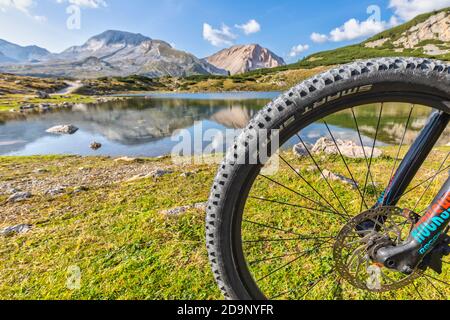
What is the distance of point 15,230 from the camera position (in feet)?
14.7

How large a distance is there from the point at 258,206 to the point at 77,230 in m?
3.33

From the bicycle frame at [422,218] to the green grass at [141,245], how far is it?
1.07 meters

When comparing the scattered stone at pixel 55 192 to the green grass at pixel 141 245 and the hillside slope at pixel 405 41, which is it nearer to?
the green grass at pixel 141 245

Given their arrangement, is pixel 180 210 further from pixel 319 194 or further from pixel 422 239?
pixel 422 239

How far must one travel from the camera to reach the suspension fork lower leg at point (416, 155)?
1.83 metres

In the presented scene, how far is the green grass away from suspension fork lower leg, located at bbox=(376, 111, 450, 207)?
1.30 metres

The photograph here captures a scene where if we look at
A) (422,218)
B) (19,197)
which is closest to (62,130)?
(19,197)

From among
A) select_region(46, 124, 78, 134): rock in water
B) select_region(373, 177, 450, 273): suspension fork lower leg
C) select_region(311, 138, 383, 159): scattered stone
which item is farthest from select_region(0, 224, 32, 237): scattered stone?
select_region(46, 124, 78, 134): rock in water

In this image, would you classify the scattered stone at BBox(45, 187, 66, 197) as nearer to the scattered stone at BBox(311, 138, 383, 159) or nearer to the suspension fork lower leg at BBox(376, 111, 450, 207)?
the suspension fork lower leg at BBox(376, 111, 450, 207)

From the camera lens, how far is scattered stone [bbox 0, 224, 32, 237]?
4375mm

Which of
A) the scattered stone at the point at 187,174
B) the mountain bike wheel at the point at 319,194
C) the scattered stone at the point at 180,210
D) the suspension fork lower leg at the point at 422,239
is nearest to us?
the mountain bike wheel at the point at 319,194

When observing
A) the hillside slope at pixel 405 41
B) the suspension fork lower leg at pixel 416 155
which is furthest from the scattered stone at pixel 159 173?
the hillside slope at pixel 405 41
